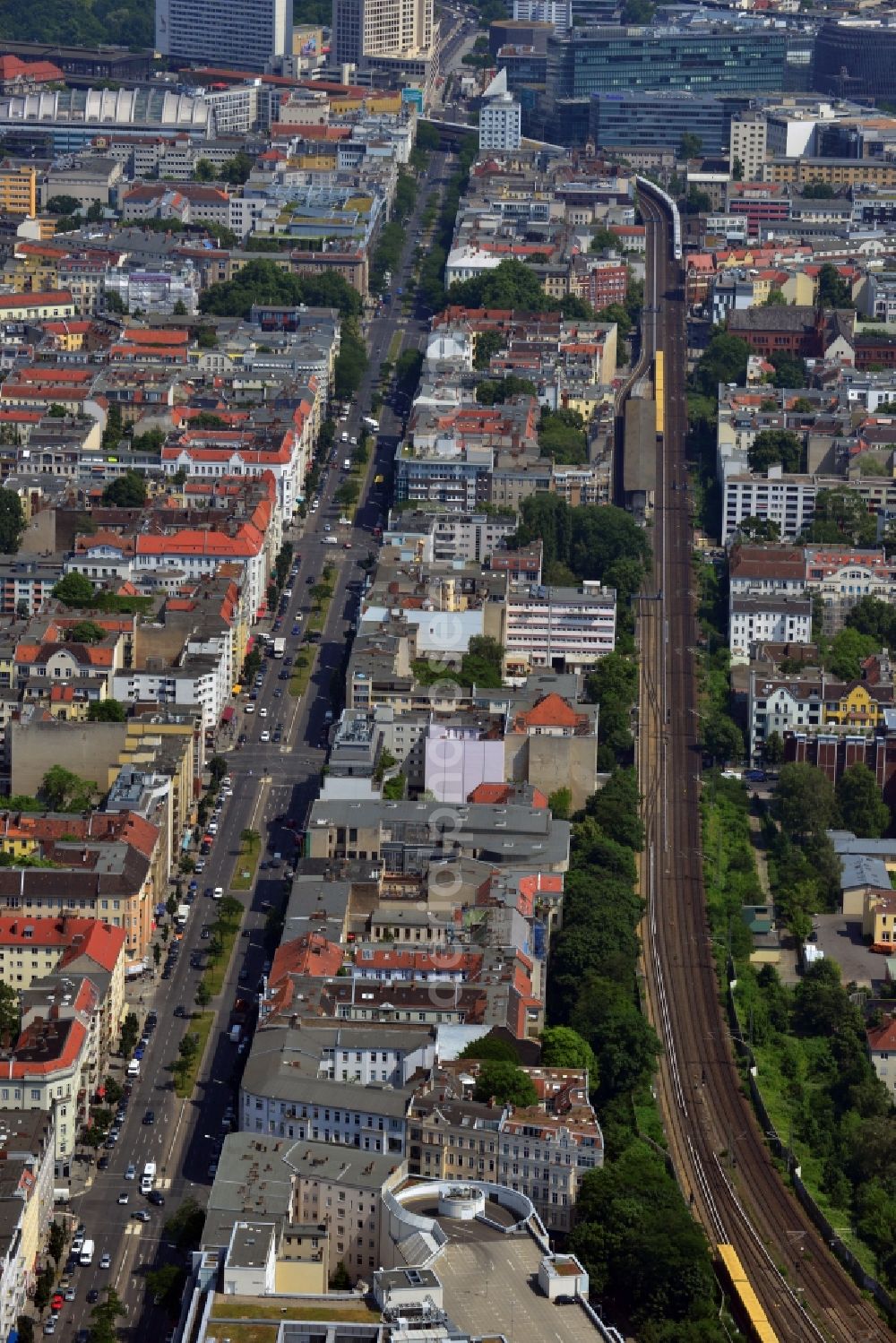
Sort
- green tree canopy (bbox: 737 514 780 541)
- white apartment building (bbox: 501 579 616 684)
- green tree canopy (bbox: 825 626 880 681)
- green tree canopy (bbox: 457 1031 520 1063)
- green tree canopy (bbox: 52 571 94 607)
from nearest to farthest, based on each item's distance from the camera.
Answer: green tree canopy (bbox: 457 1031 520 1063), green tree canopy (bbox: 825 626 880 681), green tree canopy (bbox: 52 571 94 607), white apartment building (bbox: 501 579 616 684), green tree canopy (bbox: 737 514 780 541)

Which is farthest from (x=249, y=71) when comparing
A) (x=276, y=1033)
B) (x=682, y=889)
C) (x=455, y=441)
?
(x=276, y=1033)

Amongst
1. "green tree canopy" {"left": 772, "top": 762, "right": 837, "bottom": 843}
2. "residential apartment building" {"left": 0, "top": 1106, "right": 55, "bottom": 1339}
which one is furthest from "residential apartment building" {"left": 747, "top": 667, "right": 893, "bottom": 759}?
"residential apartment building" {"left": 0, "top": 1106, "right": 55, "bottom": 1339}

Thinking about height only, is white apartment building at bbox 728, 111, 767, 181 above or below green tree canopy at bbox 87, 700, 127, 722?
above

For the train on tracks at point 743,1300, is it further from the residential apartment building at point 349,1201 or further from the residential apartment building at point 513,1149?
the residential apartment building at point 349,1201

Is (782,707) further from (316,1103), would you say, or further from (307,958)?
(316,1103)

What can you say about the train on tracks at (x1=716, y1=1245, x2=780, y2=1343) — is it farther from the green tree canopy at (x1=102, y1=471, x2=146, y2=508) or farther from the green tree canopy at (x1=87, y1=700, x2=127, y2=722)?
the green tree canopy at (x1=102, y1=471, x2=146, y2=508)

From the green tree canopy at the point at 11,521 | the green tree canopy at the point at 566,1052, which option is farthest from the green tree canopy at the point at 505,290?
the green tree canopy at the point at 566,1052
